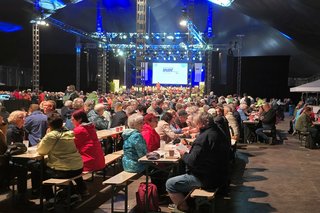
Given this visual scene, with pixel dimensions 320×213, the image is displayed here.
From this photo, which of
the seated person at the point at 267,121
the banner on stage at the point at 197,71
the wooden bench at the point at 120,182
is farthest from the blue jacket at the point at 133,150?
the banner on stage at the point at 197,71

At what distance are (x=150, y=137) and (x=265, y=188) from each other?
7.67 feet

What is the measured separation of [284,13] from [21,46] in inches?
674

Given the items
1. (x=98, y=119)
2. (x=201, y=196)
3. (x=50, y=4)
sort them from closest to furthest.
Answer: (x=201, y=196)
(x=98, y=119)
(x=50, y=4)

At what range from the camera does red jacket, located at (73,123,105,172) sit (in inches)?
213

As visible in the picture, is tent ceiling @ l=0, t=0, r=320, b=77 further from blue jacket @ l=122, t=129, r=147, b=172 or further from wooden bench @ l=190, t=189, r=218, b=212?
wooden bench @ l=190, t=189, r=218, b=212

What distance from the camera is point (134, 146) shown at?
17.5ft

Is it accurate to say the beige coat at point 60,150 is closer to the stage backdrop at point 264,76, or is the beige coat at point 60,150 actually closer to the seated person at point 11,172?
the seated person at point 11,172

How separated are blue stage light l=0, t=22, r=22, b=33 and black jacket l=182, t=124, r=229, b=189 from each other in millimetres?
20336

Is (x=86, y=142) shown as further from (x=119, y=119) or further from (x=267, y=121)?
(x=267, y=121)

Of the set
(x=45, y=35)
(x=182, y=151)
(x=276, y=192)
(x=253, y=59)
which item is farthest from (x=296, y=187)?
(x=45, y=35)

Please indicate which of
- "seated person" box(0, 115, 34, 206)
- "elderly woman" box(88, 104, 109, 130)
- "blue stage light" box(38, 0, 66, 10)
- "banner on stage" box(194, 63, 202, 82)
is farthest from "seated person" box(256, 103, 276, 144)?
"banner on stage" box(194, 63, 202, 82)

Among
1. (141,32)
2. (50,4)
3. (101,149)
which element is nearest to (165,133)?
(101,149)

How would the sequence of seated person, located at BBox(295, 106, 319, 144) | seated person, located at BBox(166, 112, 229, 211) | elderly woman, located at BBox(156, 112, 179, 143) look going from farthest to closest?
seated person, located at BBox(295, 106, 319, 144)
elderly woman, located at BBox(156, 112, 179, 143)
seated person, located at BBox(166, 112, 229, 211)

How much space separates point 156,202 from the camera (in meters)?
5.12
